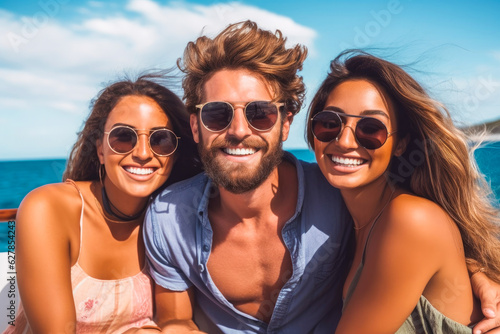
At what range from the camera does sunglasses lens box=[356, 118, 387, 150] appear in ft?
7.44

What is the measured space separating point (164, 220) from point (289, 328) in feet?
3.72

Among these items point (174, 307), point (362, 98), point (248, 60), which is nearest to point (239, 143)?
point (248, 60)

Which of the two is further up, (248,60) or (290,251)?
(248,60)

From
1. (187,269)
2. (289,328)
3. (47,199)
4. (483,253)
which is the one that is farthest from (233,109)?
(483,253)

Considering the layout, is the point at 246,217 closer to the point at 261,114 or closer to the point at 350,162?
the point at 261,114

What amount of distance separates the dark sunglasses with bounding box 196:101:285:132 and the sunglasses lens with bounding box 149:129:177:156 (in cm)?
30

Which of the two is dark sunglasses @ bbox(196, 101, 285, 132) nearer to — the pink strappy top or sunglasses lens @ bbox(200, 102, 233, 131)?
sunglasses lens @ bbox(200, 102, 233, 131)

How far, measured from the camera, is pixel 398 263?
2.08m

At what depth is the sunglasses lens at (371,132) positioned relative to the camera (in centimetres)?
227

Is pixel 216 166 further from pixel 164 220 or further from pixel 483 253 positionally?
pixel 483 253

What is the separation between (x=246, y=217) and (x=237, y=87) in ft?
3.02

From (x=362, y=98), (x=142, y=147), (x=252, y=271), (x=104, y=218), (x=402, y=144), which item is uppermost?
(x=362, y=98)

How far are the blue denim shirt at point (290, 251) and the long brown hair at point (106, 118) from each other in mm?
235

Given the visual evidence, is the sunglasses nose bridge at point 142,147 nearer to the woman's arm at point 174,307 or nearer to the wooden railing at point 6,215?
the woman's arm at point 174,307
